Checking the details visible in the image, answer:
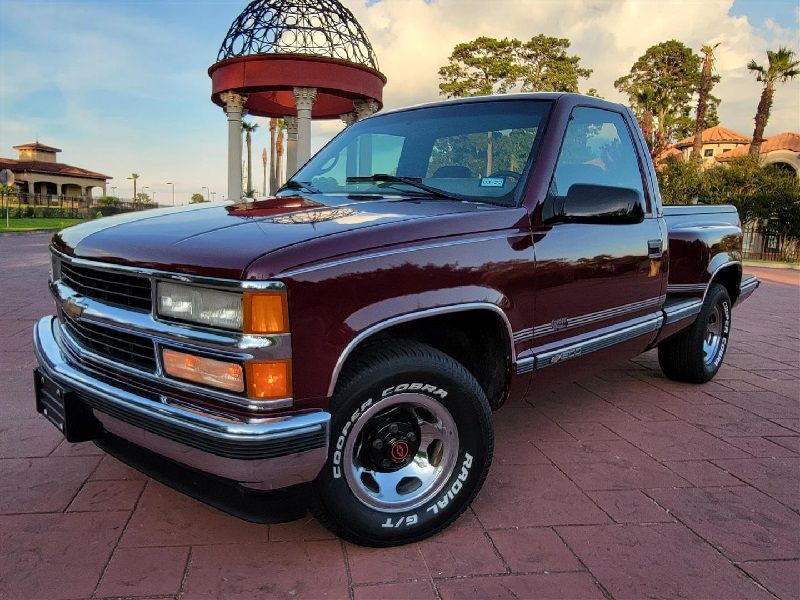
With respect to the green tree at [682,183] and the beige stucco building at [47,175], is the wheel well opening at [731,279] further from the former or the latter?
the beige stucco building at [47,175]

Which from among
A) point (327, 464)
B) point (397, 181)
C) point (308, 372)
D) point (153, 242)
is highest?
point (397, 181)

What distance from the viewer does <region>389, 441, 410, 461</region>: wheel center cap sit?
2454 millimetres

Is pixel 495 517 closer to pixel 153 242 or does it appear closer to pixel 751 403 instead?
pixel 153 242

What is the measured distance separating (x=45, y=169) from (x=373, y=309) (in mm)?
68084

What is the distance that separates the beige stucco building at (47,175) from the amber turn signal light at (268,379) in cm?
5932

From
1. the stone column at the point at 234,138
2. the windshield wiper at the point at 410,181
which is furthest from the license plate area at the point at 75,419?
the stone column at the point at 234,138

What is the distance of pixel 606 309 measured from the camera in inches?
131

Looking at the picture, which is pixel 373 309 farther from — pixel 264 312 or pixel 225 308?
pixel 225 308

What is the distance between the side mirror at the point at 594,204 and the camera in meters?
2.87

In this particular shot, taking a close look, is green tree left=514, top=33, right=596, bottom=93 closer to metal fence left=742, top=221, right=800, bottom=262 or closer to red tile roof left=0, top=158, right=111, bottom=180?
metal fence left=742, top=221, right=800, bottom=262

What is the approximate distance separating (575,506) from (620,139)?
7.32ft

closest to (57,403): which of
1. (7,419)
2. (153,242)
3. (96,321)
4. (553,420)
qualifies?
(96,321)

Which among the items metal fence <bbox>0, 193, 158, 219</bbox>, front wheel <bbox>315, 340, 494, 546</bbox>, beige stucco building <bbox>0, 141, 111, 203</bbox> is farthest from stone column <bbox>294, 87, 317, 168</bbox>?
beige stucco building <bbox>0, 141, 111, 203</bbox>

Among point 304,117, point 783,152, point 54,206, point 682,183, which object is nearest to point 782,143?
point 783,152
